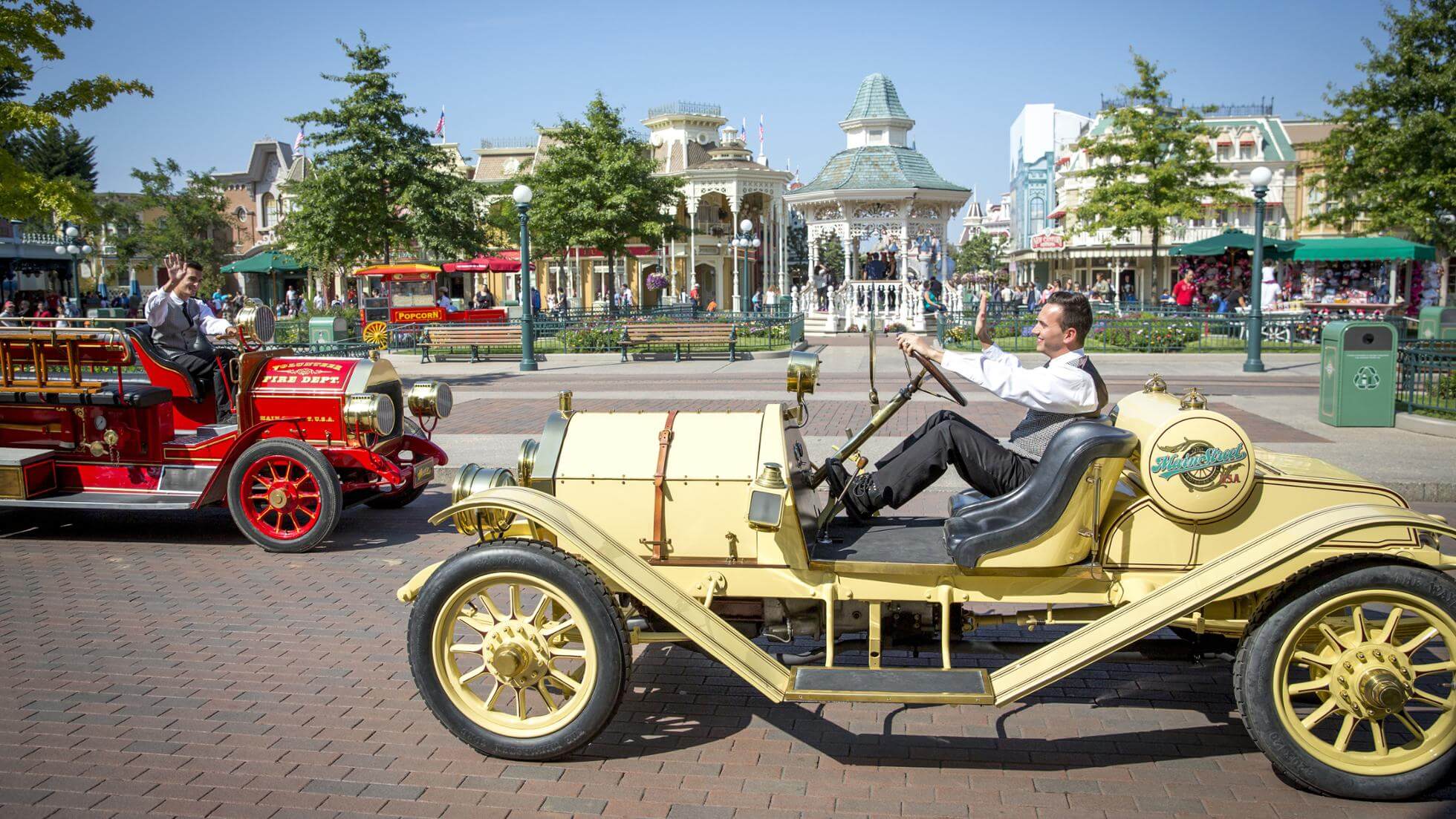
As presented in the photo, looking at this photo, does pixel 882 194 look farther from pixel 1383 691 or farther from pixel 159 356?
Result: pixel 1383 691

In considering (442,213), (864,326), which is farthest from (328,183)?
(864,326)

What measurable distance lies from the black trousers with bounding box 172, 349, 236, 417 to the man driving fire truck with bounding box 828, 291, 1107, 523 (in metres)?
5.45

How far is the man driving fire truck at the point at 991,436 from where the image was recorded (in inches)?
158

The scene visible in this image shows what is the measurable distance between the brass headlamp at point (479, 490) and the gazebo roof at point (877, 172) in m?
27.8

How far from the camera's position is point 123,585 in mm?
6219

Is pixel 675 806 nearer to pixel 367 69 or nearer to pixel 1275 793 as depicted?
pixel 1275 793

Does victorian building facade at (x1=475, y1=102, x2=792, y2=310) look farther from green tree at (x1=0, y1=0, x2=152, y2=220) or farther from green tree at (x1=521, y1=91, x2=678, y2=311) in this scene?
green tree at (x1=0, y1=0, x2=152, y2=220)

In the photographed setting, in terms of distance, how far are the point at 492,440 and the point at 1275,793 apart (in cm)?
829

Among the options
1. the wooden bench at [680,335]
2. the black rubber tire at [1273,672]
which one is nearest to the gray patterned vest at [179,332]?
the black rubber tire at [1273,672]

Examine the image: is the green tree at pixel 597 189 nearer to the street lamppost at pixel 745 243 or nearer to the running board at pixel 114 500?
the street lamppost at pixel 745 243

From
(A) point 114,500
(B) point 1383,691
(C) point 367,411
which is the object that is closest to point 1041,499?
(B) point 1383,691

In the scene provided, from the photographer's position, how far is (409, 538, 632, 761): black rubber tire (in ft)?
11.9

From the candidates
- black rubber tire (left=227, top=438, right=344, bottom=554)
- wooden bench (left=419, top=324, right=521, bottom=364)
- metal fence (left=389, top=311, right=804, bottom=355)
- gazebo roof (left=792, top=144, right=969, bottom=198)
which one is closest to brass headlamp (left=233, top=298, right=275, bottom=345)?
black rubber tire (left=227, top=438, right=344, bottom=554)

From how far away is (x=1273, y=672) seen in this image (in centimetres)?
341
